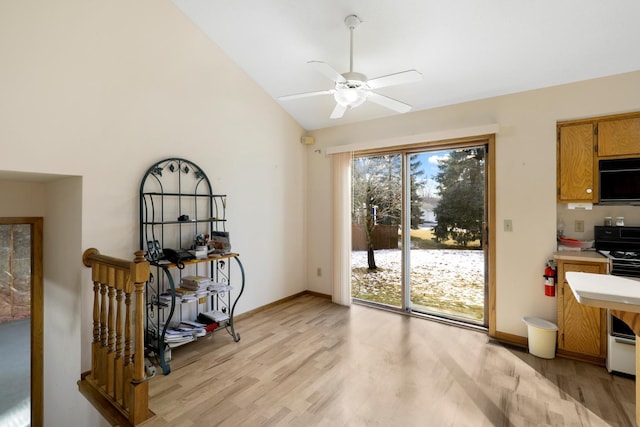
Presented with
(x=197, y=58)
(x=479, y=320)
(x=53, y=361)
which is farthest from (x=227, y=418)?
(x=197, y=58)

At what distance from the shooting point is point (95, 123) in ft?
7.75

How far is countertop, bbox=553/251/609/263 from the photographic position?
7.93ft

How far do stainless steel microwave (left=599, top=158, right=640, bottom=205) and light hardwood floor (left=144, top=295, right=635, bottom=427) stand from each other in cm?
151

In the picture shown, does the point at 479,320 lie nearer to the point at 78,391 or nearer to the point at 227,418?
the point at 227,418

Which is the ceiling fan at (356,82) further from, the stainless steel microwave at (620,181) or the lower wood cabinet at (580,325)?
the lower wood cabinet at (580,325)

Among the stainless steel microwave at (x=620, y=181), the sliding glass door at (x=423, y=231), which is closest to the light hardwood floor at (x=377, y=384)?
the sliding glass door at (x=423, y=231)

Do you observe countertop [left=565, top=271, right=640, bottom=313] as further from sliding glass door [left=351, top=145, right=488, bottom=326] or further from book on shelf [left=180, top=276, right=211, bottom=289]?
book on shelf [left=180, top=276, right=211, bottom=289]

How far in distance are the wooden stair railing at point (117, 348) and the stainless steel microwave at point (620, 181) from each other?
12.7ft

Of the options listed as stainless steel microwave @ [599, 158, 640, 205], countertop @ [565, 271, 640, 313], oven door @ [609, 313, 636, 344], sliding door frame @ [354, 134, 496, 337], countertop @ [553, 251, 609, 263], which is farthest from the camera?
sliding door frame @ [354, 134, 496, 337]

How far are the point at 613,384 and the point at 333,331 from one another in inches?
93.0

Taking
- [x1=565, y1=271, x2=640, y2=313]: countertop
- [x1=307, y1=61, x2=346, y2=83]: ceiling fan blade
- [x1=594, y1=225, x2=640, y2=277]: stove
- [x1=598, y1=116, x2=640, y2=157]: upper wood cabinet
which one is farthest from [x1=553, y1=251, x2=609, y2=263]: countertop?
[x1=307, y1=61, x2=346, y2=83]: ceiling fan blade

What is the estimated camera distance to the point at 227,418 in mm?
1923

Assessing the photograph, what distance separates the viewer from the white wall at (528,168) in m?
2.66

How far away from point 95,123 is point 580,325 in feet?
14.9
